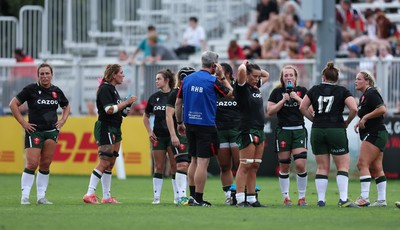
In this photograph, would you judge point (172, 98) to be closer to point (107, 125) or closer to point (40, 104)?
point (107, 125)

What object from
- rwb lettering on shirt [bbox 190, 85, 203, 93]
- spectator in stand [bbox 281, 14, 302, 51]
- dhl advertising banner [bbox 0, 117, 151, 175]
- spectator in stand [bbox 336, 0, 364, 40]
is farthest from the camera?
spectator in stand [bbox 336, 0, 364, 40]

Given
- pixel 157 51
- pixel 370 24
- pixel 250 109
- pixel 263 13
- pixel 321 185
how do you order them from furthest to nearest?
pixel 263 13 → pixel 370 24 → pixel 157 51 → pixel 321 185 → pixel 250 109

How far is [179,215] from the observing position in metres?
15.6

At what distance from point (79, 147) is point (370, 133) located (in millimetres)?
12771

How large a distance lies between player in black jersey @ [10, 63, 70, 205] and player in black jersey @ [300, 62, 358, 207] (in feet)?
14.3

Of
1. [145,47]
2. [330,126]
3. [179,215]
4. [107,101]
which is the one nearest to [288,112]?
[330,126]

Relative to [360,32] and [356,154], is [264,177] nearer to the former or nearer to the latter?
[356,154]

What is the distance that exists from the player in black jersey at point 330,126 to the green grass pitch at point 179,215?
1.55 feet

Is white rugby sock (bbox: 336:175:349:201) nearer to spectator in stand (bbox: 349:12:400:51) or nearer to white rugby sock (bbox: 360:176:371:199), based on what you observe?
white rugby sock (bbox: 360:176:371:199)

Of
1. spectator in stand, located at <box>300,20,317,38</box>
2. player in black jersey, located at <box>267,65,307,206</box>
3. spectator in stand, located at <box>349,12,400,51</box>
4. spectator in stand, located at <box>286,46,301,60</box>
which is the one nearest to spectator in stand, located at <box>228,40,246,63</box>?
spectator in stand, located at <box>286,46,301,60</box>

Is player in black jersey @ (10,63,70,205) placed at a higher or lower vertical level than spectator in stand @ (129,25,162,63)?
lower

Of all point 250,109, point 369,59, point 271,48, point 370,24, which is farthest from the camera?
point 370,24

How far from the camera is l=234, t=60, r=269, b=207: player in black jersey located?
17.5 meters

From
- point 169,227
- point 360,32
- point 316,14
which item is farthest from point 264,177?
point 169,227
